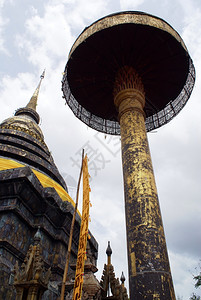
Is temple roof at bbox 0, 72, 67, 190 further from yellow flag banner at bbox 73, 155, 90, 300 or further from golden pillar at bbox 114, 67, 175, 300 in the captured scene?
yellow flag banner at bbox 73, 155, 90, 300

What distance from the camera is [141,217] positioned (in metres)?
5.74

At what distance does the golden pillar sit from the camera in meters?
4.91

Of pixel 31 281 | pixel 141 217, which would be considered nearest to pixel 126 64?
pixel 141 217

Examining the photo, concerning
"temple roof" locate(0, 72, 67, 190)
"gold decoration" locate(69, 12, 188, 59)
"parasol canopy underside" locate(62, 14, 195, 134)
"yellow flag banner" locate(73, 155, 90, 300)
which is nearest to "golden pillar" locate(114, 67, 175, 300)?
"yellow flag banner" locate(73, 155, 90, 300)

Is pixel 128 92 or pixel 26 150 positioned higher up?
pixel 26 150

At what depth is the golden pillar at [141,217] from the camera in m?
4.91

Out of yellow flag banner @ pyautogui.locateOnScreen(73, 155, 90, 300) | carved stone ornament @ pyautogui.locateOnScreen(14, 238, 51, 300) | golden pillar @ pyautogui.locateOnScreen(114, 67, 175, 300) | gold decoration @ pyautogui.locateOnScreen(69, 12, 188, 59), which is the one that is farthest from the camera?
gold decoration @ pyautogui.locateOnScreen(69, 12, 188, 59)

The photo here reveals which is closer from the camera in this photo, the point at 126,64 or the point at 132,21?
the point at 132,21

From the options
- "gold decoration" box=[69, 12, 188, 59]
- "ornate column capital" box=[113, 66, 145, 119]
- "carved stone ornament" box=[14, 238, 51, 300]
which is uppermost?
"gold decoration" box=[69, 12, 188, 59]

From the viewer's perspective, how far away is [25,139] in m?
13.8

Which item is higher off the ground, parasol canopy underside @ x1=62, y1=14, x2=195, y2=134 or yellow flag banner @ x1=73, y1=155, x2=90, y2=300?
parasol canopy underside @ x1=62, y1=14, x2=195, y2=134

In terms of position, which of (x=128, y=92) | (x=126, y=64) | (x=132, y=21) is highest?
(x=132, y=21)

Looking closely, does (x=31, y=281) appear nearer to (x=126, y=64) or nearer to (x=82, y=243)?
(x=82, y=243)

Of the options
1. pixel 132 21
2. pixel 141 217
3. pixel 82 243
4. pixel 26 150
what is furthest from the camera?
pixel 26 150
